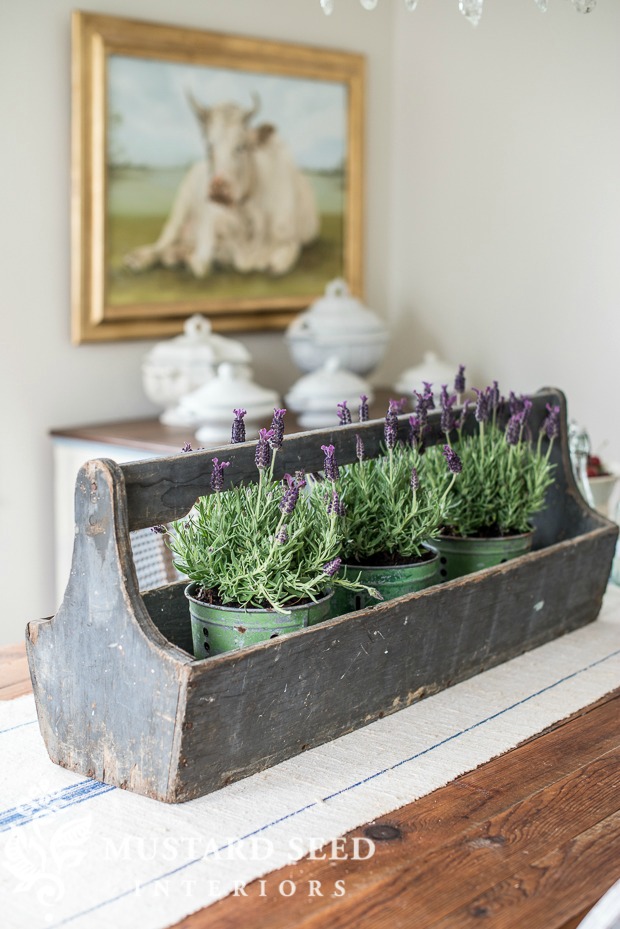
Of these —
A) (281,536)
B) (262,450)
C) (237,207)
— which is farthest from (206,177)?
(281,536)

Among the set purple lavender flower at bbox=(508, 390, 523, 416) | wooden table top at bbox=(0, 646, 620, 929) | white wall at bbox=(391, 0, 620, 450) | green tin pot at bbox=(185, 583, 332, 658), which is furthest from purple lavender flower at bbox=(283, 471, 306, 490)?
white wall at bbox=(391, 0, 620, 450)

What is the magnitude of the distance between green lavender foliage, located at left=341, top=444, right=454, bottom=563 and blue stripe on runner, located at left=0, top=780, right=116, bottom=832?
0.43 metres

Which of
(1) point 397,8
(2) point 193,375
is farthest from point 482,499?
(1) point 397,8

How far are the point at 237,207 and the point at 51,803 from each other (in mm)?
2447

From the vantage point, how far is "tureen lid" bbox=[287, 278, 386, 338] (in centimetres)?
330

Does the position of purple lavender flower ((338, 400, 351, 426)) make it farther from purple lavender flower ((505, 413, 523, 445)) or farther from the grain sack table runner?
→ the grain sack table runner

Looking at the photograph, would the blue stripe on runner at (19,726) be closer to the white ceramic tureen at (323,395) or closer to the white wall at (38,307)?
the white wall at (38,307)

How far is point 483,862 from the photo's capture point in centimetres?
103

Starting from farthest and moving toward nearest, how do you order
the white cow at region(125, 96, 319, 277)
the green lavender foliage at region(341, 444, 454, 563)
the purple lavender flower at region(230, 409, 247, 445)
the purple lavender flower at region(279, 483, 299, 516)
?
the white cow at region(125, 96, 319, 277)
the green lavender foliage at region(341, 444, 454, 563)
the purple lavender flower at region(230, 409, 247, 445)
the purple lavender flower at region(279, 483, 299, 516)

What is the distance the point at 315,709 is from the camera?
1244mm

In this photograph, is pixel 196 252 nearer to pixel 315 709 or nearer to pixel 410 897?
pixel 315 709

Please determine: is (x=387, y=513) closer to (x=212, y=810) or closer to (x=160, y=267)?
(x=212, y=810)

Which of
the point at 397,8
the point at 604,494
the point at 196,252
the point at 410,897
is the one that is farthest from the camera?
the point at 397,8

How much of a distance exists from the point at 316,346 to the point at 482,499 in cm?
178
